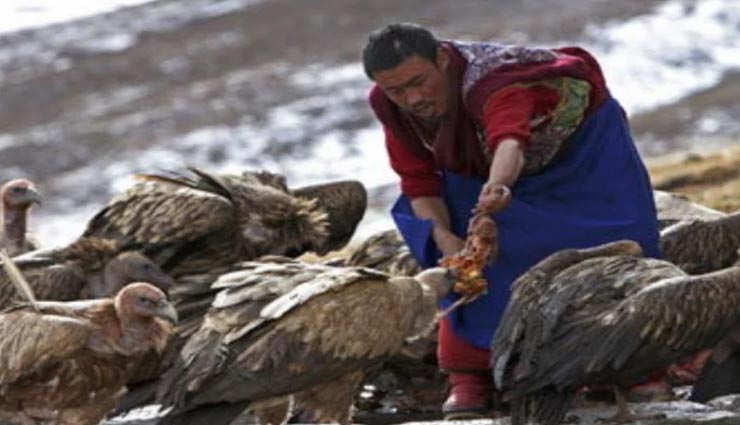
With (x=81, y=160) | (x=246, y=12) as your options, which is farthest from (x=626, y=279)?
(x=246, y=12)

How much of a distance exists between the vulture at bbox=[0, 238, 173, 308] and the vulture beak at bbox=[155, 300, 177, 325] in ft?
5.32

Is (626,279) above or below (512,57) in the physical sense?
below

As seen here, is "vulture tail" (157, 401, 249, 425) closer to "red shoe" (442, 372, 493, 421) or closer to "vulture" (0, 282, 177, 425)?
"vulture" (0, 282, 177, 425)

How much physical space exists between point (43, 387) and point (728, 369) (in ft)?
8.75

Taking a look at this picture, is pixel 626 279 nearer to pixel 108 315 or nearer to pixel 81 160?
pixel 108 315

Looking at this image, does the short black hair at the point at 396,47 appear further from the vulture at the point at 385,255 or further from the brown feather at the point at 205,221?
the brown feather at the point at 205,221

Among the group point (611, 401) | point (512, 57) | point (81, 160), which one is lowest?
point (81, 160)

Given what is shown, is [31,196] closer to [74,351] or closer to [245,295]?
[74,351]

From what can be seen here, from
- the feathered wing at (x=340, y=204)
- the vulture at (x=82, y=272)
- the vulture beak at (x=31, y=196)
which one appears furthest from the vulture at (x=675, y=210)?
the vulture beak at (x=31, y=196)

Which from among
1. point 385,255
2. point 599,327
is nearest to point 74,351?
point 599,327

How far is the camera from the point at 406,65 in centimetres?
1046

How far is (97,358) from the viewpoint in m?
10.5

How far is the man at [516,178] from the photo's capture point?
10750mm

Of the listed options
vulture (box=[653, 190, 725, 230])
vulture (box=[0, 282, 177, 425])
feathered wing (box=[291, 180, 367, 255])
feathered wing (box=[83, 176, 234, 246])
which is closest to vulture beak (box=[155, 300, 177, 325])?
vulture (box=[0, 282, 177, 425])
